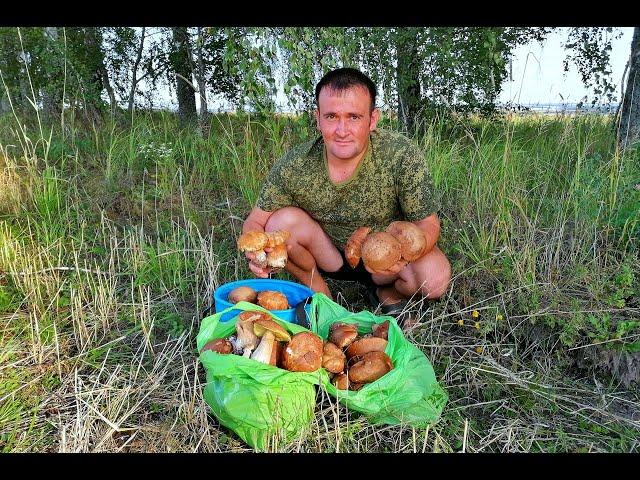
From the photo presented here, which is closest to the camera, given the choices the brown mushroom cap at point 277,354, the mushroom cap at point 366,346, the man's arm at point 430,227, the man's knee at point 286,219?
the brown mushroom cap at point 277,354

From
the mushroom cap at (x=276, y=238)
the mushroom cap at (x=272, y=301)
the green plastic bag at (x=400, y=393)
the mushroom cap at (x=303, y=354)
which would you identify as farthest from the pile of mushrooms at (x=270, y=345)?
the mushroom cap at (x=276, y=238)

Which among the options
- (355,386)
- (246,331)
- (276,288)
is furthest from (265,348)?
(276,288)

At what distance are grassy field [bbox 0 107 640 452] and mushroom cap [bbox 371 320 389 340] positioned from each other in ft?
1.14

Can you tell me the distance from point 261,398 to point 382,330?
0.66 meters

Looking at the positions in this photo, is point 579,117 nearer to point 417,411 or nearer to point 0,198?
point 417,411

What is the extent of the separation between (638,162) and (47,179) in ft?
14.4

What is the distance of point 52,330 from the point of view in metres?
2.65

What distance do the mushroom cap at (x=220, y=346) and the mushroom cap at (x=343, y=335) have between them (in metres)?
0.45

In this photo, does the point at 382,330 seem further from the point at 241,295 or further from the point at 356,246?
the point at 241,295

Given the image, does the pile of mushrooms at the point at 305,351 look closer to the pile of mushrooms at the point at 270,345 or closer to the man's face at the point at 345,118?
the pile of mushrooms at the point at 270,345

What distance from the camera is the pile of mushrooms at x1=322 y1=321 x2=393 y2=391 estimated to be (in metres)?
2.05

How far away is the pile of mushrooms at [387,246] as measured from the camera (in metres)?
2.22

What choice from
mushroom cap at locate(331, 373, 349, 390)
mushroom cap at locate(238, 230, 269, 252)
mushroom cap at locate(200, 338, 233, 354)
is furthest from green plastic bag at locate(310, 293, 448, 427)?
mushroom cap at locate(238, 230, 269, 252)

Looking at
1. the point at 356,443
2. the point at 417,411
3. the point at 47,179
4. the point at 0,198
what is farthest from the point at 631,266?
the point at 0,198
